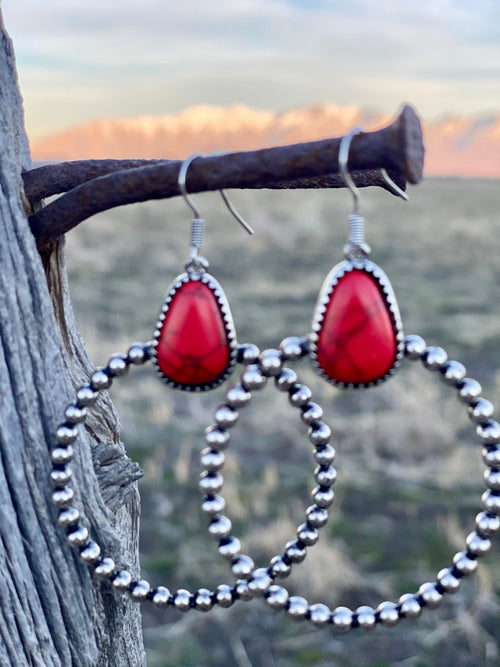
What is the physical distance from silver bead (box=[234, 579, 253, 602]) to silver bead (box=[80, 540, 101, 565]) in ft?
0.84

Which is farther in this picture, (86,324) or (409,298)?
(409,298)

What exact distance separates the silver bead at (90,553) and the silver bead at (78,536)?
0.5 inches

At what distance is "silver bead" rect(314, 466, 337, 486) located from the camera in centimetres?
139

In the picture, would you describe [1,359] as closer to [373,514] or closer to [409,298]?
[373,514]

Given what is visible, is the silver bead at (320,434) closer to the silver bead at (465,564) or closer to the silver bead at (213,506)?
the silver bead at (213,506)

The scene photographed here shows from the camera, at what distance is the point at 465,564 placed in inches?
53.8

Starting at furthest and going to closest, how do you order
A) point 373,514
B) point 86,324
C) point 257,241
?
point 257,241, point 86,324, point 373,514

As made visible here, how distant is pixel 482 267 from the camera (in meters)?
13.1

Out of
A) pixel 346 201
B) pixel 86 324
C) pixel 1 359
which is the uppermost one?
pixel 346 201

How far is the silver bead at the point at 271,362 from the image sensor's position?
130 cm

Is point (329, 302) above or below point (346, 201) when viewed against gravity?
below

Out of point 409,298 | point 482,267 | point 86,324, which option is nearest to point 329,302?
point 86,324

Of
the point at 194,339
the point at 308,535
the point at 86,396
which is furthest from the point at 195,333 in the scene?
the point at 308,535

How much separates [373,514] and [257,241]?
34.6 ft
